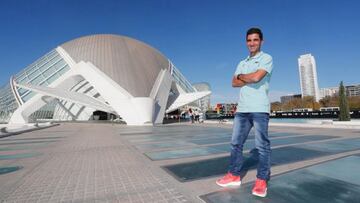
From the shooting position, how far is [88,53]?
38.3 m

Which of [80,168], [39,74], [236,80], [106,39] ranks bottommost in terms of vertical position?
[80,168]

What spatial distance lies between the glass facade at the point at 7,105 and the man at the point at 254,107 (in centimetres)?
3743

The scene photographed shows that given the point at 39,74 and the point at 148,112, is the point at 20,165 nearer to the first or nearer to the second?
the point at 148,112

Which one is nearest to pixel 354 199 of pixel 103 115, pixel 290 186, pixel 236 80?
pixel 290 186

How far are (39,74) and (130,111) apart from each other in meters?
17.9

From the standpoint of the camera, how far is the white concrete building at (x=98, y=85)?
28594mm

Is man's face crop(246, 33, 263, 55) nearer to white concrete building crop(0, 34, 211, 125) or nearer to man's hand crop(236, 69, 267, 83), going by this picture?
man's hand crop(236, 69, 267, 83)

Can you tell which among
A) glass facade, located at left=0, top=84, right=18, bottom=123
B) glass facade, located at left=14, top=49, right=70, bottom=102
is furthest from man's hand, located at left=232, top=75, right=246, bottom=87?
glass facade, located at left=0, top=84, right=18, bottom=123

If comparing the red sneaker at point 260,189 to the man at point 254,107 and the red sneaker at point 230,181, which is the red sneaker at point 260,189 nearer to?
the man at point 254,107

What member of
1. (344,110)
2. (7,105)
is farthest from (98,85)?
(344,110)

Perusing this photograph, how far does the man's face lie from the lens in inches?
125

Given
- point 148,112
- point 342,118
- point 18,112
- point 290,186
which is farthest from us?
point 18,112

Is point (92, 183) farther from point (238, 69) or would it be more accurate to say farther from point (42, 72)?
point (42, 72)

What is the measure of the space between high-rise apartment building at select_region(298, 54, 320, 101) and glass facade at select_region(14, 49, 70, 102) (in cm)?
16343
